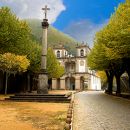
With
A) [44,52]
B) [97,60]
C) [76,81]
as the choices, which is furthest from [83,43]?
[44,52]

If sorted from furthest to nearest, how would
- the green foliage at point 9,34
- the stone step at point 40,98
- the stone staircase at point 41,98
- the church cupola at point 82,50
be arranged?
1. the church cupola at point 82,50
2. the green foliage at point 9,34
3. the stone step at point 40,98
4. the stone staircase at point 41,98

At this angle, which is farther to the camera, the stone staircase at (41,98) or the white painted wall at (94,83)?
the white painted wall at (94,83)

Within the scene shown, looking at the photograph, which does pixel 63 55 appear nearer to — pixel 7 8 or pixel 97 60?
pixel 97 60

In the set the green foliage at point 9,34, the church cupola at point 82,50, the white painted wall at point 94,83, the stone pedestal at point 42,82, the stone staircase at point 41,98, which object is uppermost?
the church cupola at point 82,50

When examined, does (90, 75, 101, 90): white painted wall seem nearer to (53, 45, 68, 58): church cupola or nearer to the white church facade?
the white church facade

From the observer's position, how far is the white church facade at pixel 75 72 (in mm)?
115938

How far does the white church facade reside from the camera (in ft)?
380

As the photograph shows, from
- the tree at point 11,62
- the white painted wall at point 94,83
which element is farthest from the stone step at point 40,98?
the white painted wall at point 94,83

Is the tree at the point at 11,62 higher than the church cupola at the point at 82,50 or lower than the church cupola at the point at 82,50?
lower

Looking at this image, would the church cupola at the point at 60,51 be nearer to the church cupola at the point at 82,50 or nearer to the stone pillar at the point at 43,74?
the church cupola at the point at 82,50

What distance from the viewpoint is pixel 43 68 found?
42062 millimetres

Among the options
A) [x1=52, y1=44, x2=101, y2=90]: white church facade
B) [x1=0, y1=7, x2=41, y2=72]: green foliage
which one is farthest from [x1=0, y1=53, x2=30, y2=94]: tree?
[x1=52, y1=44, x2=101, y2=90]: white church facade

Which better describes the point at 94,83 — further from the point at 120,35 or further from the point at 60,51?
the point at 120,35

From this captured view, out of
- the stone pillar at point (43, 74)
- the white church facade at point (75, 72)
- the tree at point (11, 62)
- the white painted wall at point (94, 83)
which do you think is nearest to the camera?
the stone pillar at point (43, 74)
